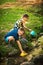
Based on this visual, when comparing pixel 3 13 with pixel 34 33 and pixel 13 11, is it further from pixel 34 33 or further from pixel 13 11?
pixel 34 33

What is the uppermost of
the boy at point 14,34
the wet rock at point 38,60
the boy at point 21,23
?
the boy at point 21,23

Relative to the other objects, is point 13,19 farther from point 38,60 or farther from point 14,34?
point 38,60

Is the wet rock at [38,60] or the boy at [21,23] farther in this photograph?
the boy at [21,23]

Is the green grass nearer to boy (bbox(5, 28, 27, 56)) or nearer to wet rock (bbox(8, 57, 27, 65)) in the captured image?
boy (bbox(5, 28, 27, 56))

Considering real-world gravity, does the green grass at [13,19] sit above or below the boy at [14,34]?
above

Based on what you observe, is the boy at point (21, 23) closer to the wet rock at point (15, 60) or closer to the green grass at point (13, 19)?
the green grass at point (13, 19)

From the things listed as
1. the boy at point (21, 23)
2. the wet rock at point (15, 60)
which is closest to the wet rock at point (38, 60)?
the wet rock at point (15, 60)

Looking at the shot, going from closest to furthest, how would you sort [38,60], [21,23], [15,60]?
[38,60]
[15,60]
[21,23]

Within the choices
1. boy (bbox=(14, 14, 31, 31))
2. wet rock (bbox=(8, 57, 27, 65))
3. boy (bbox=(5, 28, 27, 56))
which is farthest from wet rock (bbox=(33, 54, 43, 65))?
boy (bbox=(14, 14, 31, 31))

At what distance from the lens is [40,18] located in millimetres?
5211

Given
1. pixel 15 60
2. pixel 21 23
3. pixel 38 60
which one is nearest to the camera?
pixel 38 60

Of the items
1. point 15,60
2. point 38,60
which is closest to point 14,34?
point 15,60

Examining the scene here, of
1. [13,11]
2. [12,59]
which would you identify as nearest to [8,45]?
[12,59]

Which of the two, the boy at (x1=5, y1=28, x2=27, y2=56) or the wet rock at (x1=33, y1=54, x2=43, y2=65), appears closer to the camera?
the wet rock at (x1=33, y1=54, x2=43, y2=65)
